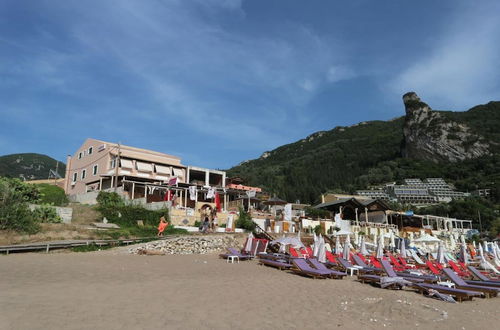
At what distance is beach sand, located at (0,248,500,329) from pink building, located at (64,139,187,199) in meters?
22.9

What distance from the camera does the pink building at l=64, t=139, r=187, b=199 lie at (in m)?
35.7

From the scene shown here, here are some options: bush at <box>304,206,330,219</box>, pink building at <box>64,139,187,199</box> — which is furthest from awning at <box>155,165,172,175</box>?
bush at <box>304,206,330,219</box>

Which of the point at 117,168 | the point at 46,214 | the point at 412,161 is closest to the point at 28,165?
the point at 117,168

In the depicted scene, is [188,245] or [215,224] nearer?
[188,245]

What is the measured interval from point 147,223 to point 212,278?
41.8 feet

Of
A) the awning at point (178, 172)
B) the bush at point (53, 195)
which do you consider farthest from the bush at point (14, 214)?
the awning at point (178, 172)

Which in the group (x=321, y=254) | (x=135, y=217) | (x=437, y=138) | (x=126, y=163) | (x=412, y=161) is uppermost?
(x=437, y=138)

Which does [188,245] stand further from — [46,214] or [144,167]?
[144,167]

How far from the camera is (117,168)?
3422 cm

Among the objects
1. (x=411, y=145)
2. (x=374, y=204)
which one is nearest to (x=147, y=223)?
(x=374, y=204)

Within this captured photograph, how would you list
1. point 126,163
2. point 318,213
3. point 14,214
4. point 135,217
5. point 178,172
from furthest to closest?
point 178,172
point 318,213
point 126,163
point 135,217
point 14,214

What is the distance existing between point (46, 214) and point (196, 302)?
15.1 meters

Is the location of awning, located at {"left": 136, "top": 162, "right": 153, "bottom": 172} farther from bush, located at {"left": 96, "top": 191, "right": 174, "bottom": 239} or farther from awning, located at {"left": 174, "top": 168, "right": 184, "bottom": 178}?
bush, located at {"left": 96, "top": 191, "right": 174, "bottom": 239}

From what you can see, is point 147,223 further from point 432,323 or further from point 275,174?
point 275,174
